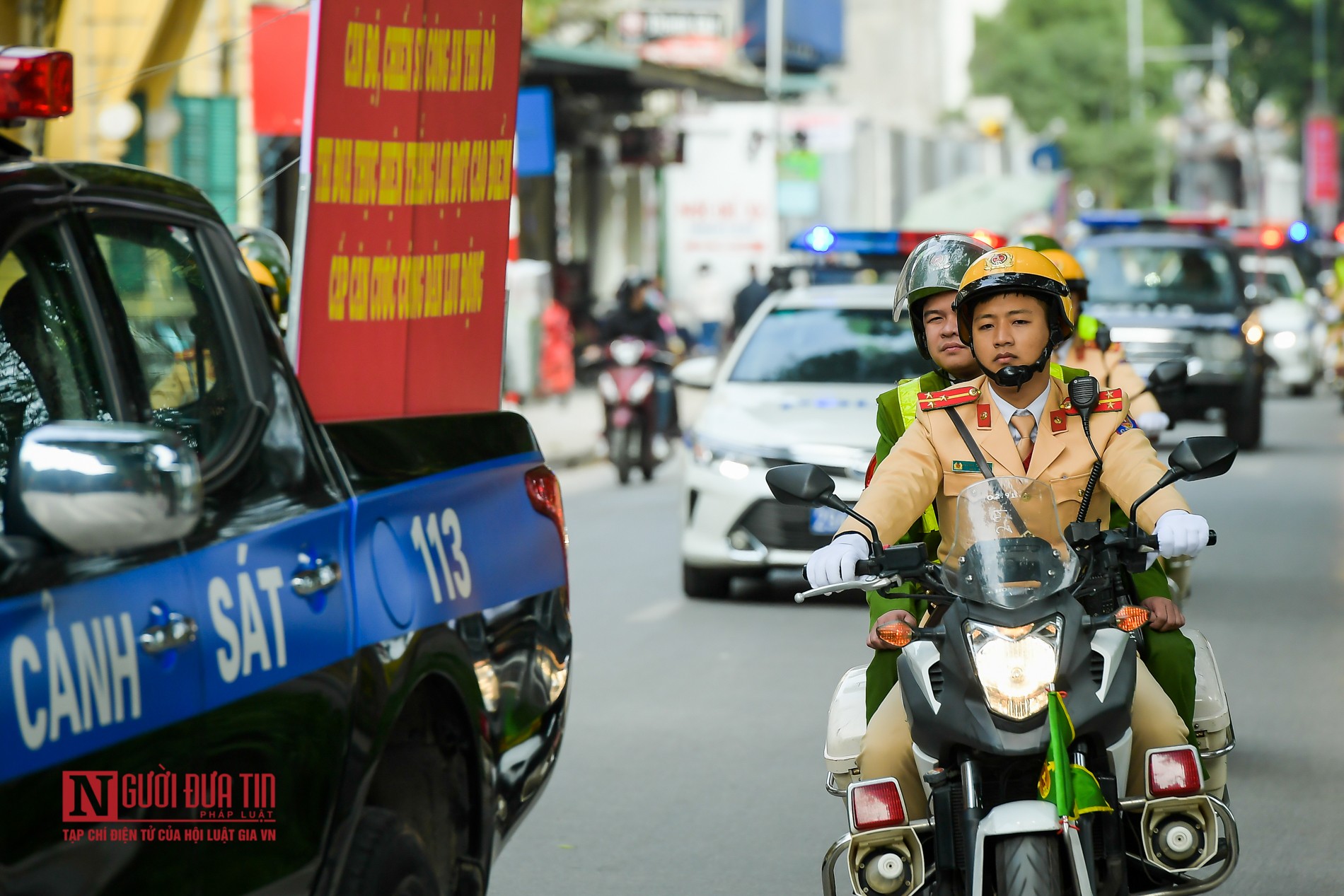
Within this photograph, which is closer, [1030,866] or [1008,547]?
[1030,866]

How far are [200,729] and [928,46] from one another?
277 ft

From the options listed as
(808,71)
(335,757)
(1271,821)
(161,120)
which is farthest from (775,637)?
(808,71)

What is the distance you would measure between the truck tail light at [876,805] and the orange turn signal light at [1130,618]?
0.57m

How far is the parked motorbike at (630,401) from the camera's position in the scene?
58.9 feet

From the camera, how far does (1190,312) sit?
67.1 feet

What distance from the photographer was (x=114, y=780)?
2.95 metres

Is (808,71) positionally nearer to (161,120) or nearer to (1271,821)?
(161,120)

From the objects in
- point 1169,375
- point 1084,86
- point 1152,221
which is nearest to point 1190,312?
point 1152,221

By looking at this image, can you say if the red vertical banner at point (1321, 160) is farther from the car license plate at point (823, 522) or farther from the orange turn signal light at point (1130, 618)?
the orange turn signal light at point (1130, 618)

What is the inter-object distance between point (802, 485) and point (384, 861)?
1078 mm

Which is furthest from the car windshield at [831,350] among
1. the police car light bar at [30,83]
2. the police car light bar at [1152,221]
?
the police car light bar at [1152,221]

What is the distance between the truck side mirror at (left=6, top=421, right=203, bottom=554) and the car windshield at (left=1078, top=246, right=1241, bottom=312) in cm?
1832

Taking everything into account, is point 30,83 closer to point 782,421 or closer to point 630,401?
point 782,421

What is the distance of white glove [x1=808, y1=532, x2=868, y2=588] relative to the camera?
4.08m
